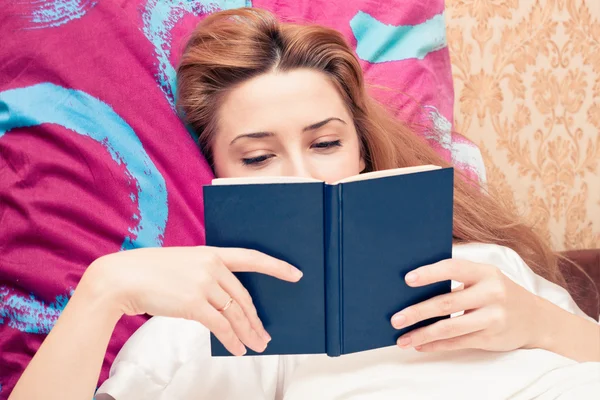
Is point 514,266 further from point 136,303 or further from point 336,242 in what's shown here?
point 136,303

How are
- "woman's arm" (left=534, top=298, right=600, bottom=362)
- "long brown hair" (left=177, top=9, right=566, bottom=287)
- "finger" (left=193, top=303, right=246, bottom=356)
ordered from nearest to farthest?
1. "finger" (left=193, top=303, right=246, bottom=356)
2. "woman's arm" (left=534, top=298, right=600, bottom=362)
3. "long brown hair" (left=177, top=9, right=566, bottom=287)

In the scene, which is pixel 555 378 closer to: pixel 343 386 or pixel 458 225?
pixel 343 386

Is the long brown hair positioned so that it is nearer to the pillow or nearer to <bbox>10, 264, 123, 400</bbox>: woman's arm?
the pillow

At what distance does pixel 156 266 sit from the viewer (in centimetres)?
101

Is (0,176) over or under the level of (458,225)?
over

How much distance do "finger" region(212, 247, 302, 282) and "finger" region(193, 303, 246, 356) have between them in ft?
0.22

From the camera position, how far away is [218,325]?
0.98 m

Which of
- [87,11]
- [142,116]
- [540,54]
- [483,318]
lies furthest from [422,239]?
[540,54]

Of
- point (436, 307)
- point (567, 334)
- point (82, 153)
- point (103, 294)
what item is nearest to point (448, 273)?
point (436, 307)

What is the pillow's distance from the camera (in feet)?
4.36

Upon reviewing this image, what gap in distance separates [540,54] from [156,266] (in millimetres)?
1630

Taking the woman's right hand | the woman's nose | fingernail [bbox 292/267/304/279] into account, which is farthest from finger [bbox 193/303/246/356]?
the woman's nose

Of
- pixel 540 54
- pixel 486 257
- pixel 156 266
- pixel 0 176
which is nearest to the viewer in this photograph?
pixel 156 266

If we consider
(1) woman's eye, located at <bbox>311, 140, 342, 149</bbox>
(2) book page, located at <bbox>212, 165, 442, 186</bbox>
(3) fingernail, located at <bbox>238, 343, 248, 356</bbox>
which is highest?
(1) woman's eye, located at <bbox>311, 140, 342, 149</bbox>
